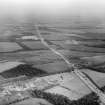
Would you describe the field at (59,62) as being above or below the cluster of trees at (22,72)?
below

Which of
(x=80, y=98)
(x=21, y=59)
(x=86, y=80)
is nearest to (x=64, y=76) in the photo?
(x=86, y=80)

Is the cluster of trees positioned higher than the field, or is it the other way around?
the cluster of trees

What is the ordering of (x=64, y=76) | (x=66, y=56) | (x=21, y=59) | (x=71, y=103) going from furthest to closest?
(x=66, y=56), (x=21, y=59), (x=64, y=76), (x=71, y=103)

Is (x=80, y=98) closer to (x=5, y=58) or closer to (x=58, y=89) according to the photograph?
(x=58, y=89)

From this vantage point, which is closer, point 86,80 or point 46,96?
point 46,96

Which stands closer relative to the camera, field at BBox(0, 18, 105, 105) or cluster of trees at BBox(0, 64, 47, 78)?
field at BBox(0, 18, 105, 105)

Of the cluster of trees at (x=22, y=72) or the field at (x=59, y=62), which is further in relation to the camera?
the cluster of trees at (x=22, y=72)

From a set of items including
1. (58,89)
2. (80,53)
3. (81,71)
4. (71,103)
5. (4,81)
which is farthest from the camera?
(80,53)

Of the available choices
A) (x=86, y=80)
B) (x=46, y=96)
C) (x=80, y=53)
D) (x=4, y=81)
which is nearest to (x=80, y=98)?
(x=46, y=96)

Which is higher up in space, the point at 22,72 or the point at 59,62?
the point at 22,72

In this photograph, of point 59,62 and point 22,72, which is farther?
point 59,62
